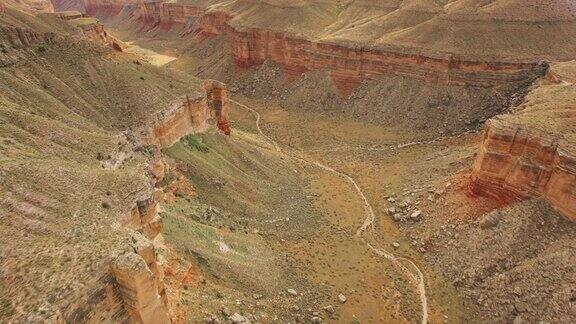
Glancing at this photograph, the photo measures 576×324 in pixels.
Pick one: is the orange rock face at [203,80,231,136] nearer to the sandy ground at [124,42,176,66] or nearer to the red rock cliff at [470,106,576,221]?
the red rock cliff at [470,106,576,221]

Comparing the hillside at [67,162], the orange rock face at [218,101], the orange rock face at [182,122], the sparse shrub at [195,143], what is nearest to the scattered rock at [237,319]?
the hillside at [67,162]

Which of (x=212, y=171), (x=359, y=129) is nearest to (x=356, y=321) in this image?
(x=212, y=171)

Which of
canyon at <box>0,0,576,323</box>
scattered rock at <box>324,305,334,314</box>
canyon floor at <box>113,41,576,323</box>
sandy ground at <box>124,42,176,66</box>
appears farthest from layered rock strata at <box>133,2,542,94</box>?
scattered rock at <box>324,305,334,314</box>

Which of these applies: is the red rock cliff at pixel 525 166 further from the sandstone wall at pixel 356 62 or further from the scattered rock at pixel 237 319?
the sandstone wall at pixel 356 62

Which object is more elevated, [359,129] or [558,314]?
[558,314]

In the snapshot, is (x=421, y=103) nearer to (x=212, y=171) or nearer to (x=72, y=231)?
(x=212, y=171)
